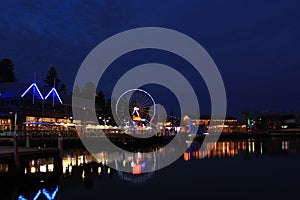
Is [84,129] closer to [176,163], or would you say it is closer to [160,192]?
[176,163]

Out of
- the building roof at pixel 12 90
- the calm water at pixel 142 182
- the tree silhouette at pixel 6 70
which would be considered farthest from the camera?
the tree silhouette at pixel 6 70

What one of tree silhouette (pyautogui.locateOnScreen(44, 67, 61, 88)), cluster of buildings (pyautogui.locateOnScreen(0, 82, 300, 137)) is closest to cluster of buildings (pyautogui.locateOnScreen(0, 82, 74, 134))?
cluster of buildings (pyautogui.locateOnScreen(0, 82, 300, 137))

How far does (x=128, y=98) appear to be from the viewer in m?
65.4

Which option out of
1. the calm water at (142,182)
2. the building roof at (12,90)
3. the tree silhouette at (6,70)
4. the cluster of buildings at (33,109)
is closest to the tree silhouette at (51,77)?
the tree silhouette at (6,70)

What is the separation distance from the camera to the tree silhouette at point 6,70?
8050 centimetres

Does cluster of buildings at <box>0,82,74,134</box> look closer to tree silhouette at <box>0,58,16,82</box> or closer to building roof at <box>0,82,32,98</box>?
building roof at <box>0,82,32,98</box>

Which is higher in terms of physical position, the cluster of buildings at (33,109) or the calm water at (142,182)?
the cluster of buildings at (33,109)

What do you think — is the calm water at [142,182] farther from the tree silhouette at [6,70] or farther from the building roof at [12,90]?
the tree silhouette at [6,70]

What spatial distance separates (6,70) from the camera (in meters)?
81.5

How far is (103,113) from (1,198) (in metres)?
59.7

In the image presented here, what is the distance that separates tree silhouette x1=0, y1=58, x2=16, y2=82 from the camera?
80500mm

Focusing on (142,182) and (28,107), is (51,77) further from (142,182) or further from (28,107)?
(142,182)

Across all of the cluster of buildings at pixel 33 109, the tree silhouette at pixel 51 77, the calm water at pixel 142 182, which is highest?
the tree silhouette at pixel 51 77

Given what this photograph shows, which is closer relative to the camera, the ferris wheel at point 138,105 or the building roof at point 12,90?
the building roof at point 12,90
